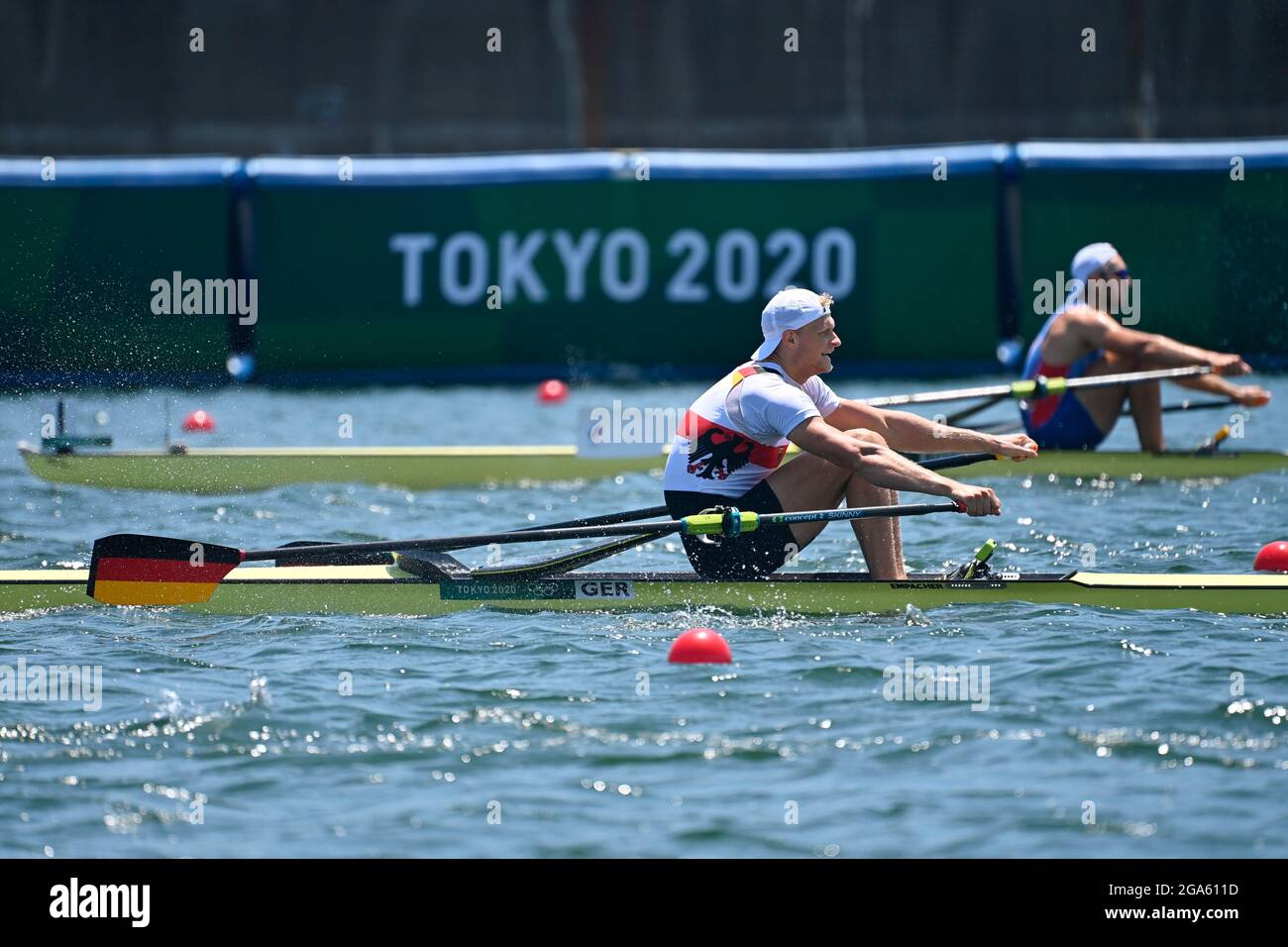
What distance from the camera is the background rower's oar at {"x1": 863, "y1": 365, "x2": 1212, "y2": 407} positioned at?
938 cm

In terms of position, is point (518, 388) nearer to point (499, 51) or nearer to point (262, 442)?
point (262, 442)

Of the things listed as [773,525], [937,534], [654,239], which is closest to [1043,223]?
[654,239]

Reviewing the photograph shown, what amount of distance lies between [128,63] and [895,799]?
17794 mm

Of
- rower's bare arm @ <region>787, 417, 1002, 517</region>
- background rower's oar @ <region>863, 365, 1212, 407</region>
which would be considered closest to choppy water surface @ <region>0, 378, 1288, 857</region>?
rower's bare arm @ <region>787, 417, 1002, 517</region>

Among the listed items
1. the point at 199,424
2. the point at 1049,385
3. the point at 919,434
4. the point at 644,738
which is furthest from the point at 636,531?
the point at 199,424

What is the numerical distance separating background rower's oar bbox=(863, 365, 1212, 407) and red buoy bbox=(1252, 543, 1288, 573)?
185 centimetres

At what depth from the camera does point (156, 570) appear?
7062 mm

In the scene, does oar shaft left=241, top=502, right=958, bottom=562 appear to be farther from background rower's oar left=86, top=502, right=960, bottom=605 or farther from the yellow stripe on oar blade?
the yellow stripe on oar blade

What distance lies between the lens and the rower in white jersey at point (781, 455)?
677 centimetres

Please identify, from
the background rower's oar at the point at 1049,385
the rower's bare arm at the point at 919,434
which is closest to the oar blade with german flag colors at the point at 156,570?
the rower's bare arm at the point at 919,434

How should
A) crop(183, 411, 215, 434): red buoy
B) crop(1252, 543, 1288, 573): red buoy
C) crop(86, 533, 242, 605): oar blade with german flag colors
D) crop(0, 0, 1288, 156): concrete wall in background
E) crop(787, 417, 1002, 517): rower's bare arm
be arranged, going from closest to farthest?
1. crop(787, 417, 1002, 517): rower's bare arm
2. crop(86, 533, 242, 605): oar blade with german flag colors
3. crop(1252, 543, 1288, 573): red buoy
4. crop(183, 411, 215, 434): red buoy
5. crop(0, 0, 1288, 156): concrete wall in background

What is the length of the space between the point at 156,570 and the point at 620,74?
14.0 m

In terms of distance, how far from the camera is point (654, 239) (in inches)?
598

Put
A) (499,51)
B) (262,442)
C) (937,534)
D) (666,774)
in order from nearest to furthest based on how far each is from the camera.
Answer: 1. (666,774)
2. (937,534)
3. (262,442)
4. (499,51)
